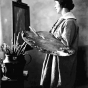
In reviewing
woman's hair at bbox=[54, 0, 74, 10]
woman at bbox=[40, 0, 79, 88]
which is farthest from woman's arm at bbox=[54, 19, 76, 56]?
woman's hair at bbox=[54, 0, 74, 10]

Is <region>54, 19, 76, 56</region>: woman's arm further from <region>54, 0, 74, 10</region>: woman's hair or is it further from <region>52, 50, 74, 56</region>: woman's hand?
<region>54, 0, 74, 10</region>: woman's hair

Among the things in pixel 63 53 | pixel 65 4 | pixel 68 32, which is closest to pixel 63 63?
pixel 63 53

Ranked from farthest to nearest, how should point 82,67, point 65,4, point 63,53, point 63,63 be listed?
point 82,67 → point 65,4 → point 63,63 → point 63,53

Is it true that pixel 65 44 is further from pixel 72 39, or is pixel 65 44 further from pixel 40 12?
pixel 40 12

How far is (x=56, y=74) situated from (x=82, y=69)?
1.06m

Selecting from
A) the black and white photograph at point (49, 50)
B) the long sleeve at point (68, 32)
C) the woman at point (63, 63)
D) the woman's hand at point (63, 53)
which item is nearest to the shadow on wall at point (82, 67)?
the black and white photograph at point (49, 50)

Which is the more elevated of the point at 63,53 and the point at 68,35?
the point at 68,35

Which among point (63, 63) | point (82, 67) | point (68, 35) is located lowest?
point (82, 67)

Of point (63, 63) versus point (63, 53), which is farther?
point (63, 63)

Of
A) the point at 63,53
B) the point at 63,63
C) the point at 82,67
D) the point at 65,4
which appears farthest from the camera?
the point at 82,67

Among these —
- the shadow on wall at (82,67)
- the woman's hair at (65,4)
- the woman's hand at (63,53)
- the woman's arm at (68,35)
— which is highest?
the woman's hair at (65,4)

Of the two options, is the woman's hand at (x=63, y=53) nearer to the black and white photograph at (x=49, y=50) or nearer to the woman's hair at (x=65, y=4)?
the black and white photograph at (x=49, y=50)

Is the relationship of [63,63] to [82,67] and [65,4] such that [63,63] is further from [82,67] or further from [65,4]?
[82,67]

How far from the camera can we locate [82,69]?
258cm
